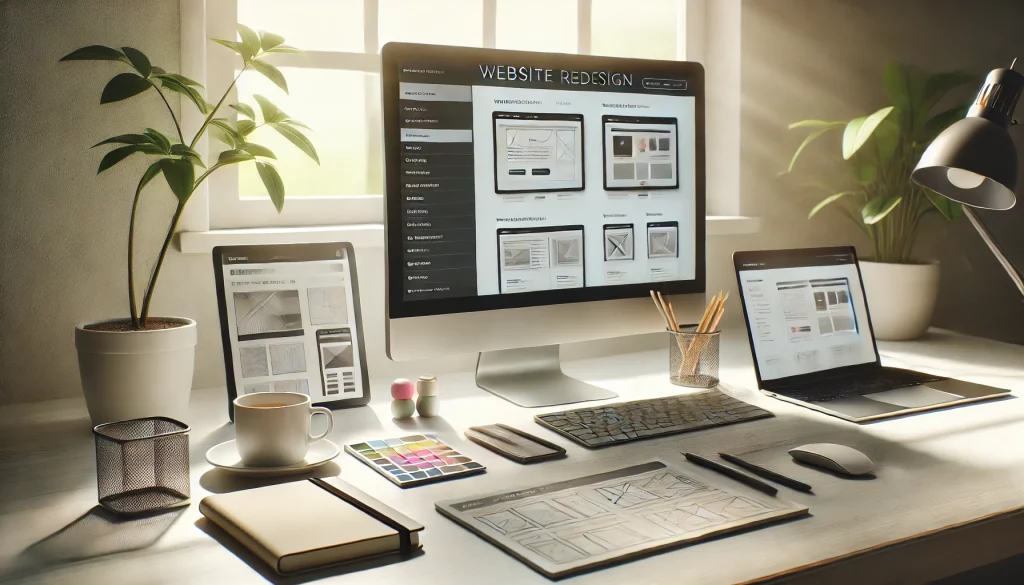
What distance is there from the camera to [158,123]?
1434 mm

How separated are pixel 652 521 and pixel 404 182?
608 mm

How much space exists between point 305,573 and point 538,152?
30.4 inches

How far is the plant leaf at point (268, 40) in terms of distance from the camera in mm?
1308

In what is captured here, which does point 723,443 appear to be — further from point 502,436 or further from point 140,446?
point 140,446

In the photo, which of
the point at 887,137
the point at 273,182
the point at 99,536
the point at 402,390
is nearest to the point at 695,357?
the point at 402,390

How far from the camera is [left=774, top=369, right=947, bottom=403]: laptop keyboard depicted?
4.53 feet

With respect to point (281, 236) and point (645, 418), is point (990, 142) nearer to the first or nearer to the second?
point (645, 418)

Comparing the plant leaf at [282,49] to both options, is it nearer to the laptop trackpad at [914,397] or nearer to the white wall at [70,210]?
the white wall at [70,210]

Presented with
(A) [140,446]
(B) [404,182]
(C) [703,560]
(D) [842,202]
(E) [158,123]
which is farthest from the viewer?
(D) [842,202]

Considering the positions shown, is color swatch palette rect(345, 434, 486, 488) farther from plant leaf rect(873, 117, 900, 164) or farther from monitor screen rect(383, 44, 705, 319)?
plant leaf rect(873, 117, 900, 164)

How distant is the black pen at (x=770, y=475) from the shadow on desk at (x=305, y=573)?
43cm

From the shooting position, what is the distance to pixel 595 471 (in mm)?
1051

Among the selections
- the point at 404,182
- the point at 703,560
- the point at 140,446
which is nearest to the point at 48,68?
the point at 404,182

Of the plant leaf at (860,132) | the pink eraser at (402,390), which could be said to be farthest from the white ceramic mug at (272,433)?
the plant leaf at (860,132)
